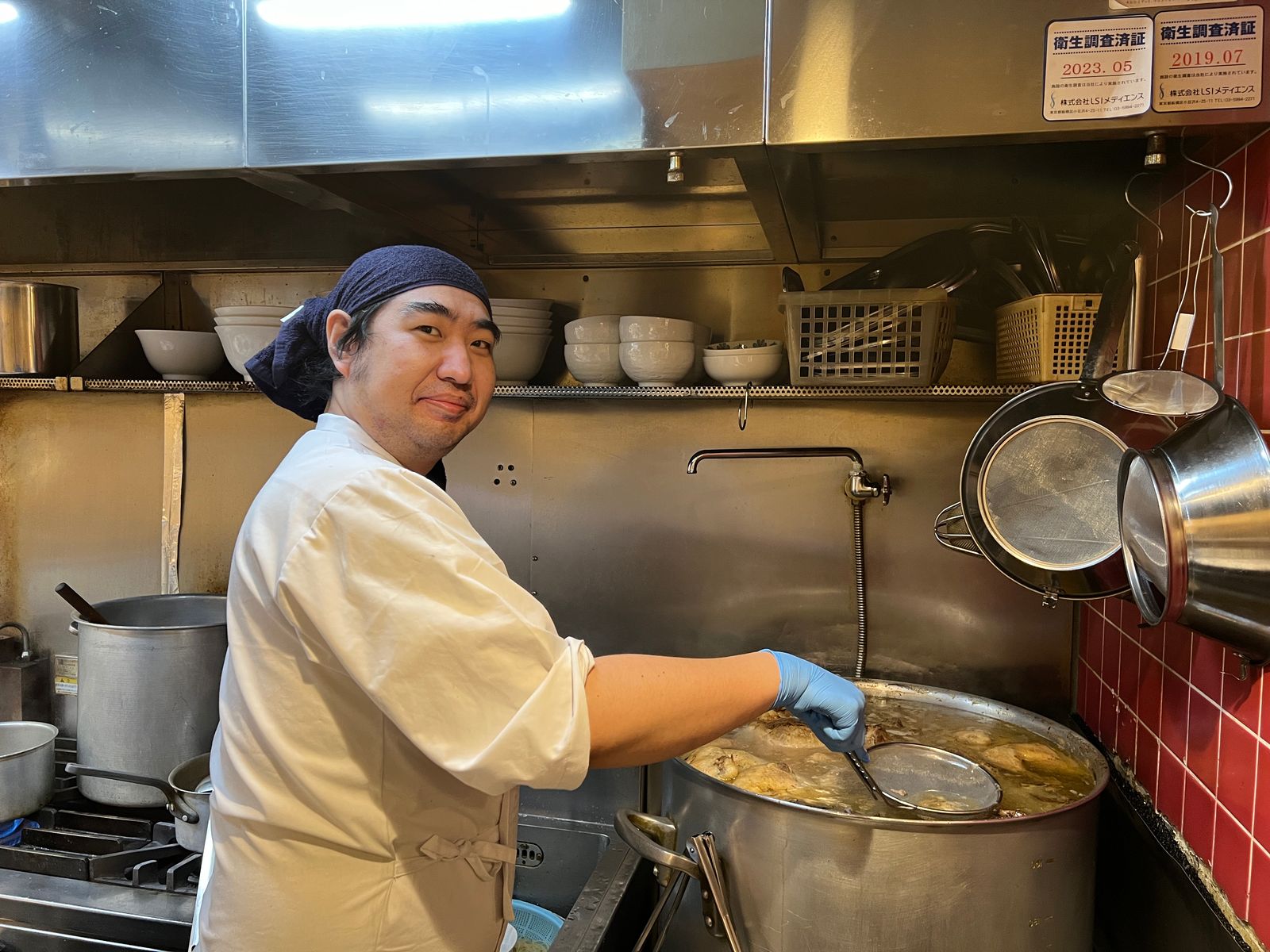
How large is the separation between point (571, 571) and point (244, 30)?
50.0 inches

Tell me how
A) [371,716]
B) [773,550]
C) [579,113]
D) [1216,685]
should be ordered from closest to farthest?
[371,716]
[1216,685]
[579,113]
[773,550]

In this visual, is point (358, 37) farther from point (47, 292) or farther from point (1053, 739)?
point (1053, 739)

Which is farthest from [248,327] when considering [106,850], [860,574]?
[860,574]

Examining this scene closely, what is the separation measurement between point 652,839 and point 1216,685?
859mm

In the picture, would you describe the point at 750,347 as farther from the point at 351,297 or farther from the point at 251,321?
the point at 251,321

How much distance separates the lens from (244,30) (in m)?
1.52

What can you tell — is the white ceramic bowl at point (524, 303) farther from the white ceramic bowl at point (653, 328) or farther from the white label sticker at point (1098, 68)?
the white label sticker at point (1098, 68)

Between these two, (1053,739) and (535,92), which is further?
(1053,739)

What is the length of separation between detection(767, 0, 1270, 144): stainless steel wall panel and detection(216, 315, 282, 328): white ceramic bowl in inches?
48.0

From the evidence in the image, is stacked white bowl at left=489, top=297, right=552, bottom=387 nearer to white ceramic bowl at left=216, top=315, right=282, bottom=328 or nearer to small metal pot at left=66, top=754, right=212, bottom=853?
white ceramic bowl at left=216, top=315, right=282, bottom=328

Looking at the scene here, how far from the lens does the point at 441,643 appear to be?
0.90 metres

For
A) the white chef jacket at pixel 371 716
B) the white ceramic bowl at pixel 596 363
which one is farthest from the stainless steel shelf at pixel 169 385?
the white chef jacket at pixel 371 716

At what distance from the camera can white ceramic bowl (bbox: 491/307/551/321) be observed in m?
1.87

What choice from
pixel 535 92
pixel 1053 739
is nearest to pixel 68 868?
pixel 535 92
